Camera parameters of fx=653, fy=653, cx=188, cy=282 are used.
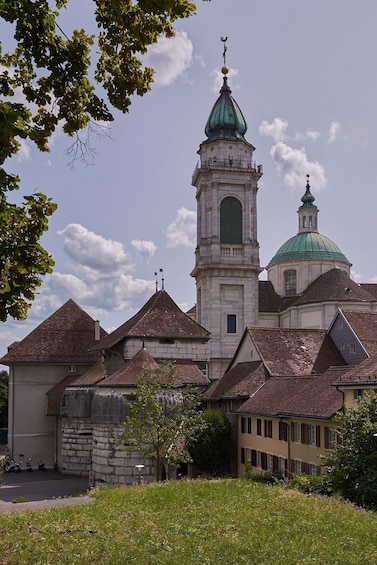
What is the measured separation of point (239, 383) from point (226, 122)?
3449 cm

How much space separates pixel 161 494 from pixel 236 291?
142 feet

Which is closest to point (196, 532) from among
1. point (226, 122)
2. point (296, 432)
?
point (296, 432)

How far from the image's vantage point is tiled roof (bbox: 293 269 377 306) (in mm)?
60031

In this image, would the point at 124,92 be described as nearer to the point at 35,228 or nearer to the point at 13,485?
the point at 35,228

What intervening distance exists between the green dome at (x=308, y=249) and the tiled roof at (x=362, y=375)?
4088 centimetres

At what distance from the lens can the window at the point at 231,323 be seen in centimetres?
6075

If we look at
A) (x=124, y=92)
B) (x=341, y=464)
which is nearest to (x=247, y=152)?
(x=341, y=464)

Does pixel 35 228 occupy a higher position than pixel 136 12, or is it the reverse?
pixel 136 12

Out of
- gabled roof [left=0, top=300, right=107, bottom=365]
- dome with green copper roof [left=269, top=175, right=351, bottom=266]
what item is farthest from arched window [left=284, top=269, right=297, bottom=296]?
gabled roof [left=0, top=300, right=107, bottom=365]

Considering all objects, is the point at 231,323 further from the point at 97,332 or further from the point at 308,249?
the point at 97,332

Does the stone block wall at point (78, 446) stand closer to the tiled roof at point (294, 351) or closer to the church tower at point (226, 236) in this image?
the tiled roof at point (294, 351)

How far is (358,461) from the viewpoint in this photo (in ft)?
58.2

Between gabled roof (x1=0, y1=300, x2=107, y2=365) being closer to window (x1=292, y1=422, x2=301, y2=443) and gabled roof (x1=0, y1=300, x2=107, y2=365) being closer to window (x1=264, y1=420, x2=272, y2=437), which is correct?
window (x1=264, y1=420, x2=272, y2=437)

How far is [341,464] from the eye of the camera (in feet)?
59.9
